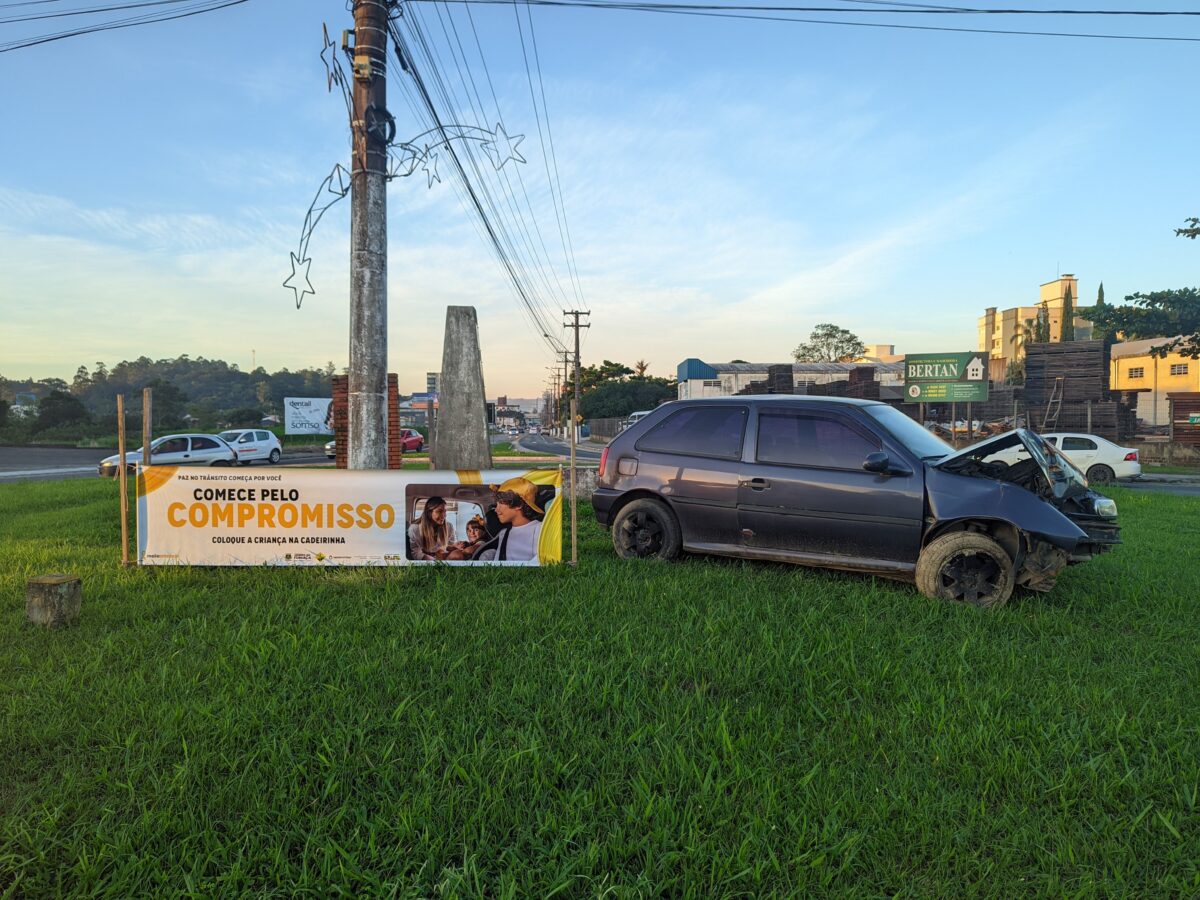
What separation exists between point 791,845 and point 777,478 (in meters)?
3.79

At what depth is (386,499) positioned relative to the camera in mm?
6094

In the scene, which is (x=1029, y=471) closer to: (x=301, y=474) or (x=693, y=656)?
(x=693, y=656)

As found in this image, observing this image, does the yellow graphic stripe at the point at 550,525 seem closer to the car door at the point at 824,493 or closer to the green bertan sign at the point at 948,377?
the car door at the point at 824,493

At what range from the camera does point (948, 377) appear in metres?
25.6

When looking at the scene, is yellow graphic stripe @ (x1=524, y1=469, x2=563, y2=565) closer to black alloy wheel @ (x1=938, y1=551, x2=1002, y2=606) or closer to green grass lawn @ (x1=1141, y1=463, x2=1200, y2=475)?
black alloy wheel @ (x1=938, y1=551, x2=1002, y2=606)

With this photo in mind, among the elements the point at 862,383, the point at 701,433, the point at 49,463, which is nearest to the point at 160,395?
the point at 49,463

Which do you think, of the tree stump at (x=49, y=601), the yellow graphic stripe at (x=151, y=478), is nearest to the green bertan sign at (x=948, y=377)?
the yellow graphic stripe at (x=151, y=478)

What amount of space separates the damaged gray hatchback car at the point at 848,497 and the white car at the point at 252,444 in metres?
22.1

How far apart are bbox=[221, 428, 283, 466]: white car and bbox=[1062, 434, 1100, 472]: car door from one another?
25603 millimetres

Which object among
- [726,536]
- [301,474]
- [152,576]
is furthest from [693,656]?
[152,576]

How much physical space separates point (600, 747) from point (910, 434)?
4.26m

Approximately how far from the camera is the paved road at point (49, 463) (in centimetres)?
2103

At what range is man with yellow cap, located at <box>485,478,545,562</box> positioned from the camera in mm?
6133

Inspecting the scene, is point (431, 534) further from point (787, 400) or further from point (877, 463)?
point (877, 463)
